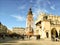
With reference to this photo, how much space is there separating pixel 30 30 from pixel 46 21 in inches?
1154

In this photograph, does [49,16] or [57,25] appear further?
[49,16]

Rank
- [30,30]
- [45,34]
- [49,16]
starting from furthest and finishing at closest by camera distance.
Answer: [30,30] < [49,16] < [45,34]

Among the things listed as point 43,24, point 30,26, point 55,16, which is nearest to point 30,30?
point 30,26

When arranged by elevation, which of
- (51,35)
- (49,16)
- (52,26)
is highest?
(49,16)

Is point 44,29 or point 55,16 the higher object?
point 55,16

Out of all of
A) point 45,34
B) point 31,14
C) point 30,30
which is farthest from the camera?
point 31,14

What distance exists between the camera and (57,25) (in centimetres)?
6900

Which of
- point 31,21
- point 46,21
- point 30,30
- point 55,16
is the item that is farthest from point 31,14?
point 46,21

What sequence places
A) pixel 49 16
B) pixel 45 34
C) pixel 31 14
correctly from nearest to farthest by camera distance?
pixel 45 34, pixel 49 16, pixel 31 14

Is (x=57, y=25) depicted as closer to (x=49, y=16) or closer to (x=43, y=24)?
(x=43, y=24)

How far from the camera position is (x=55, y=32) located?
6844cm

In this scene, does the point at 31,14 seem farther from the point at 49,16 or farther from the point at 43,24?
the point at 43,24

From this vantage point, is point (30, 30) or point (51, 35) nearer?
point (51, 35)

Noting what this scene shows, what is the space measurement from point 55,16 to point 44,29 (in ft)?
59.0
